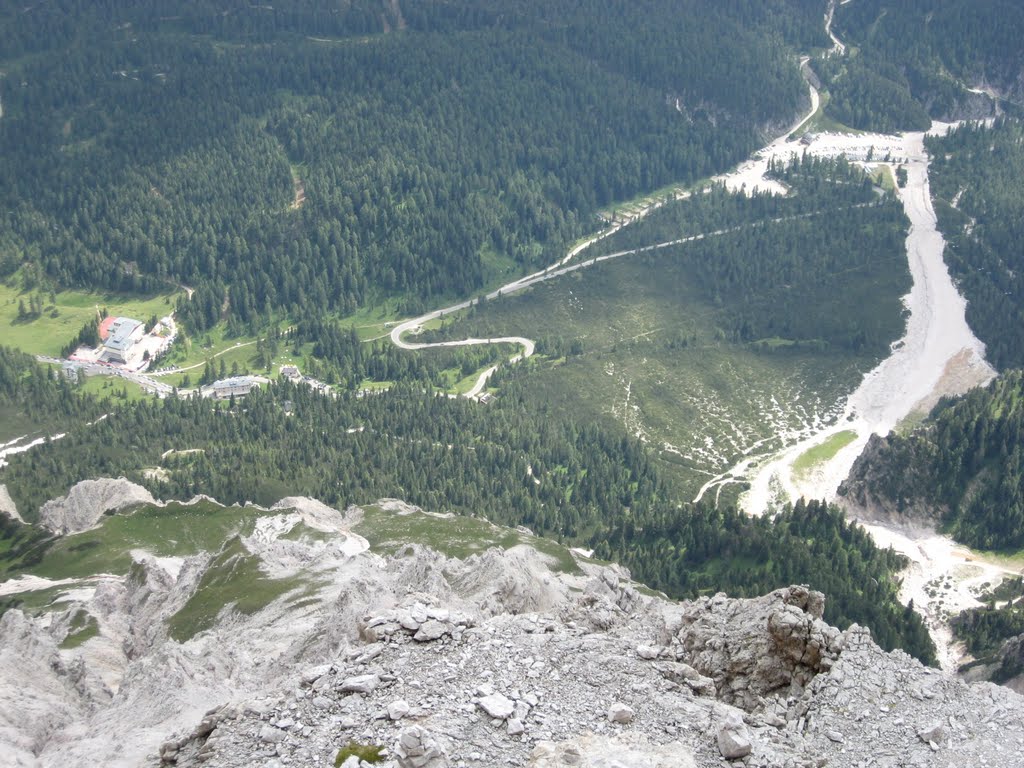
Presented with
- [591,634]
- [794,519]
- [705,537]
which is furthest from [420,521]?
[591,634]

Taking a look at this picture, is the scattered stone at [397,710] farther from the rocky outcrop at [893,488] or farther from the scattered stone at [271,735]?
the rocky outcrop at [893,488]

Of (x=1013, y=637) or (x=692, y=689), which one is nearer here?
(x=692, y=689)

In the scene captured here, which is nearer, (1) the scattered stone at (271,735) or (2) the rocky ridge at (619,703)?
(2) the rocky ridge at (619,703)

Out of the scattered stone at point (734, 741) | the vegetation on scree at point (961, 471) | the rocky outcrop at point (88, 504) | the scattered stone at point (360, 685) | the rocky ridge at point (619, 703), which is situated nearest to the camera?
the scattered stone at point (734, 741)

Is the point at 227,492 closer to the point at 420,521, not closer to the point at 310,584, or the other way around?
the point at 420,521

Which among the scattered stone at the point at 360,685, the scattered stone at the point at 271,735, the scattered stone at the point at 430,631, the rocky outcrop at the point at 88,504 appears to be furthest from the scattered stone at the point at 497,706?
the rocky outcrop at the point at 88,504

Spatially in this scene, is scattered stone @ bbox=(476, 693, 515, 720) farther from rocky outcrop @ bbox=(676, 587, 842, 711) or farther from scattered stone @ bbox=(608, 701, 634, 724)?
rocky outcrop @ bbox=(676, 587, 842, 711)
